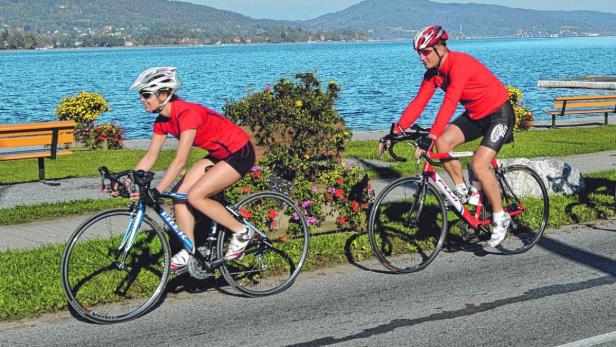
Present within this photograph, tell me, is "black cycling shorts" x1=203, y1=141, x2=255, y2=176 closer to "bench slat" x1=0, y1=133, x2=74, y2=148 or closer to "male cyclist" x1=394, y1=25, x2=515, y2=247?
"male cyclist" x1=394, y1=25, x2=515, y2=247

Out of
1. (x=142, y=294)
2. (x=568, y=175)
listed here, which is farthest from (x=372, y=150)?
(x=142, y=294)

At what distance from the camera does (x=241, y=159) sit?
714 cm

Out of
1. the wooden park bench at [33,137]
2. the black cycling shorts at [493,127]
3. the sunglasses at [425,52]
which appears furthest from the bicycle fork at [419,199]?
the wooden park bench at [33,137]

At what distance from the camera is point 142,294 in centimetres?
721

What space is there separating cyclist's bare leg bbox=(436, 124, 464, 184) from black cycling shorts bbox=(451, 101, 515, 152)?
0.22 feet

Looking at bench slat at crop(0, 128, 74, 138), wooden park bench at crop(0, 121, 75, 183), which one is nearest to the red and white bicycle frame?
wooden park bench at crop(0, 121, 75, 183)

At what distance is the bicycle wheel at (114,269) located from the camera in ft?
21.6

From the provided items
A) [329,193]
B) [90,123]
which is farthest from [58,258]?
[90,123]

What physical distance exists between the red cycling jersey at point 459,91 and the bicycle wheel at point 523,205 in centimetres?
81

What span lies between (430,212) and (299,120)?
2625mm

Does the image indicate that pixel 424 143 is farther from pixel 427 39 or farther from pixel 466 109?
pixel 427 39

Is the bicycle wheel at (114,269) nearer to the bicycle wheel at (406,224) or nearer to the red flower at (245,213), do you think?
the red flower at (245,213)

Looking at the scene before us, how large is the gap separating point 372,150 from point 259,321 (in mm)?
11789

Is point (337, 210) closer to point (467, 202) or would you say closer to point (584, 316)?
point (467, 202)
